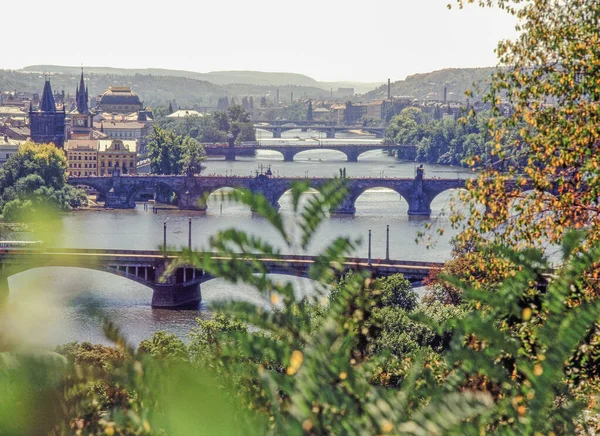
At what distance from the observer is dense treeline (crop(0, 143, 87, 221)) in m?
33.0

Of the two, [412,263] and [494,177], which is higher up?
[494,177]

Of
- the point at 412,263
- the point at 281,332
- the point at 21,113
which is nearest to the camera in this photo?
the point at 281,332

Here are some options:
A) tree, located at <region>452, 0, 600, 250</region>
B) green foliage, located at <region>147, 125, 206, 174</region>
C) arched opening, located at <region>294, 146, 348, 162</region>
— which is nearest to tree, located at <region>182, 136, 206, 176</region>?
green foliage, located at <region>147, 125, 206, 174</region>

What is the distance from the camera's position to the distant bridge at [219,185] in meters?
36.0

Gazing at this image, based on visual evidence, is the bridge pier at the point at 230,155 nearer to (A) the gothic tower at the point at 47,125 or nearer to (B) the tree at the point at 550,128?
(A) the gothic tower at the point at 47,125

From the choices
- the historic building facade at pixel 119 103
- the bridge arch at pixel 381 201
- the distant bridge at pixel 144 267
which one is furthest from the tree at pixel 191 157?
the historic building facade at pixel 119 103

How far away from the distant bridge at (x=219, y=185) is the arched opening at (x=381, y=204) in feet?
1.26

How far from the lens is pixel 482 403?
2113mm

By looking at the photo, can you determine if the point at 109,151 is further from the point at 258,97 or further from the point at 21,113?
the point at 258,97

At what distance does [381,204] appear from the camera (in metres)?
→ 37.5

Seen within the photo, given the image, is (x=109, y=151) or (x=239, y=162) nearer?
(x=109, y=151)

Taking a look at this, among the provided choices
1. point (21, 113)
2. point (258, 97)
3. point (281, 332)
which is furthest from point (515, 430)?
point (258, 97)

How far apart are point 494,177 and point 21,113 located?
6713 centimetres

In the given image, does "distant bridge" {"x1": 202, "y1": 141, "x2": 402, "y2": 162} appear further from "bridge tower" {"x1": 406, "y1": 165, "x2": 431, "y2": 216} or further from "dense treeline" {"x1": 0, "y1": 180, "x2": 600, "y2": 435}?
"dense treeline" {"x1": 0, "y1": 180, "x2": 600, "y2": 435}
